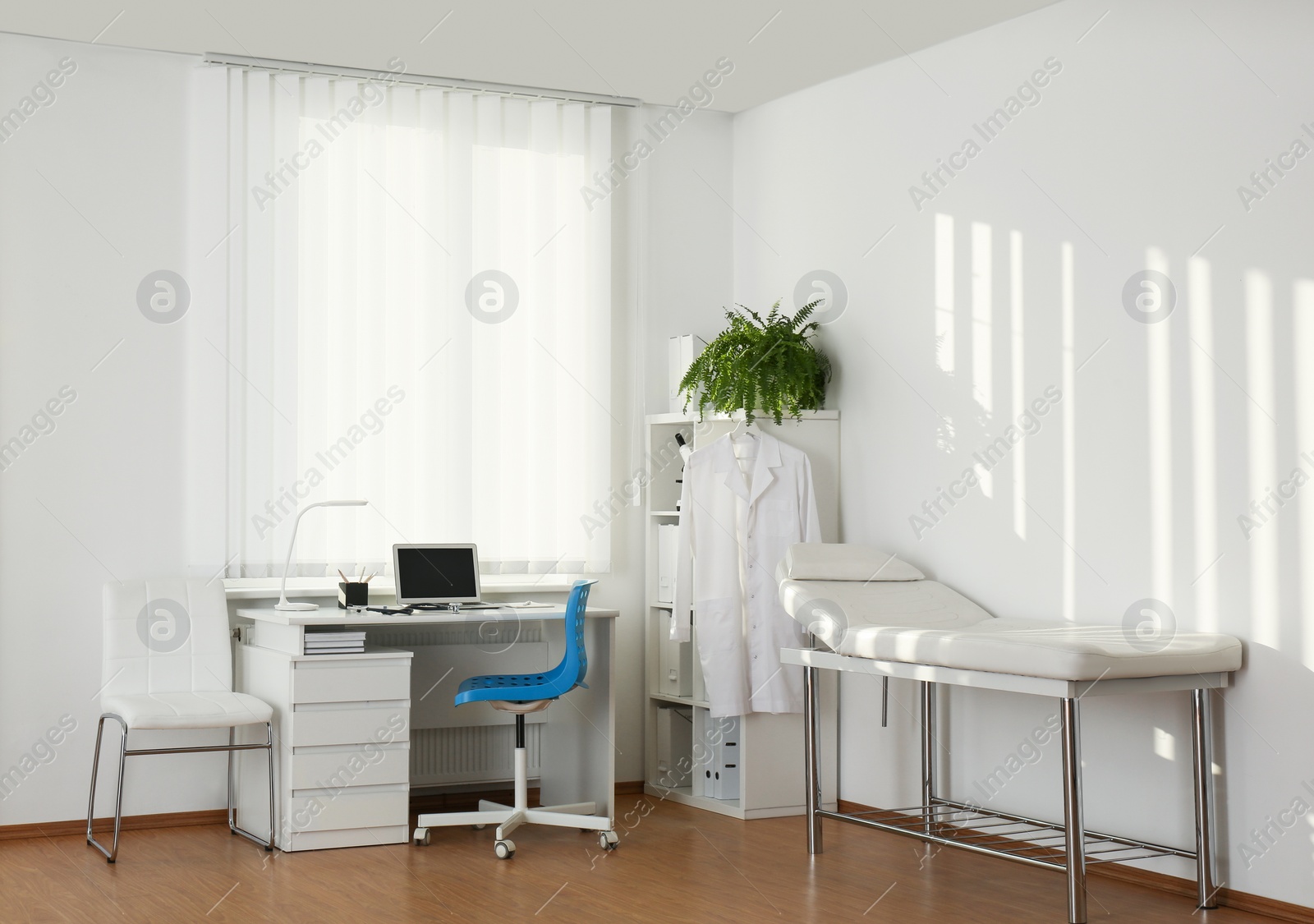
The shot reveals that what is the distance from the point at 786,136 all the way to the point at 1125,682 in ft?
10.3

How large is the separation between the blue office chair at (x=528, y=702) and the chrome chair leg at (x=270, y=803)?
50 centimetres

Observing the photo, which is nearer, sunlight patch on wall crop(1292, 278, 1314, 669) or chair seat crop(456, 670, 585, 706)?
sunlight patch on wall crop(1292, 278, 1314, 669)

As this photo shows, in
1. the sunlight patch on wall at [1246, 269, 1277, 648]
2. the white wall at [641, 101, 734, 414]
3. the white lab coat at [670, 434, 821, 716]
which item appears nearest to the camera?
the sunlight patch on wall at [1246, 269, 1277, 648]

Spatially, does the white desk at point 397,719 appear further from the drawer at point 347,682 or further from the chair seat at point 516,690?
the chair seat at point 516,690

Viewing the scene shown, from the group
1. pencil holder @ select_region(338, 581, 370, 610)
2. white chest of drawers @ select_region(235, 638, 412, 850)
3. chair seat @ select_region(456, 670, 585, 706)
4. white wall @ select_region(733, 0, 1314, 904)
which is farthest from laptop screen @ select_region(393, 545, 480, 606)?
white wall @ select_region(733, 0, 1314, 904)

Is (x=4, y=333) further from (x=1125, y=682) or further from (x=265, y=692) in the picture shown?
(x=1125, y=682)

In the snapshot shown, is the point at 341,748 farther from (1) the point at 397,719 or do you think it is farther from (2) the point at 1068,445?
(2) the point at 1068,445

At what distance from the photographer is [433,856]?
4383 mm

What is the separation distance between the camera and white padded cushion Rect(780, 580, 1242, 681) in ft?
11.3

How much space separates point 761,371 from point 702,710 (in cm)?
141

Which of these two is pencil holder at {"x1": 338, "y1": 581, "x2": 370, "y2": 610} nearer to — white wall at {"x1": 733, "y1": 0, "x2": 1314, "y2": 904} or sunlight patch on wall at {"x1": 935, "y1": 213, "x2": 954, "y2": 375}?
white wall at {"x1": 733, "y1": 0, "x2": 1314, "y2": 904}

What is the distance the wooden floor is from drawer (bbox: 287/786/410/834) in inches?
3.7

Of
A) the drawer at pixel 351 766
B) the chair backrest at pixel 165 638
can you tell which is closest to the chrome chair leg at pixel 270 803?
the drawer at pixel 351 766

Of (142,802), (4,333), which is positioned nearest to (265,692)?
(142,802)
